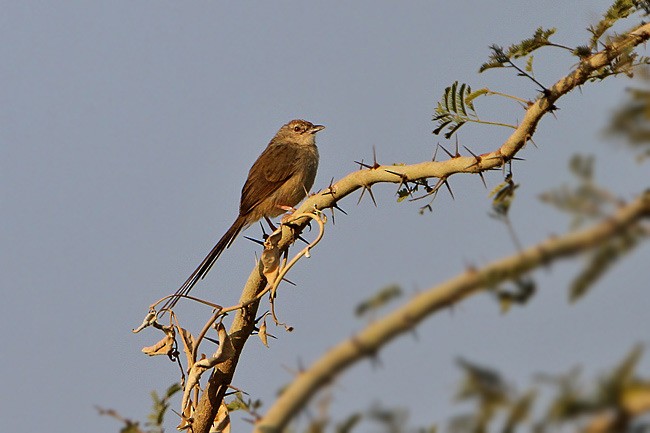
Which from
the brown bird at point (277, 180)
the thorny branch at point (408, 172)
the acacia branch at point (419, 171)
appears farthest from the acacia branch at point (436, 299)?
the brown bird at point (277, 180)

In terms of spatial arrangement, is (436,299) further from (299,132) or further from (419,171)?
(299,132)

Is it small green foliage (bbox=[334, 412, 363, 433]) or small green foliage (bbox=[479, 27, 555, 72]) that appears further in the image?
small green foliage (bbox=[479, 27, 555, 72])

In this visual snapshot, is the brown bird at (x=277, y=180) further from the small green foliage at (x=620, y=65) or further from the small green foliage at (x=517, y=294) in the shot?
the small green foliage at (x=517, y=294)

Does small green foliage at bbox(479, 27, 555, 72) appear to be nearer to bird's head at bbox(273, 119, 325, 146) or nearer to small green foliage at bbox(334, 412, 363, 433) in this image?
small green foliage at bbox(334, 412, 363, 433)

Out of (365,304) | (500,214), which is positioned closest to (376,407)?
(365,304)

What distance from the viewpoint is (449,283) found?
152cm

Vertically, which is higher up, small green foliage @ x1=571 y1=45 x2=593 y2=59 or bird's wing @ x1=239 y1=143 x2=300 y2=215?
bird's wing @ x1=239 y1=143 x2=300 y2=215

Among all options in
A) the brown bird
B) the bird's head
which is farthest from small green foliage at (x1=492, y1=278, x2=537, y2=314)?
the bird's head

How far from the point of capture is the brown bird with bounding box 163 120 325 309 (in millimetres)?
8930

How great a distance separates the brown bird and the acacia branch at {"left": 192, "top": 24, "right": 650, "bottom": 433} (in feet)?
10.8

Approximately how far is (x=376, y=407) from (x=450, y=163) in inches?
122

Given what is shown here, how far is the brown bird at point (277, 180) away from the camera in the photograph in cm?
893

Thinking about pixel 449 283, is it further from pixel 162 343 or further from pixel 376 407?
pixel 162 343

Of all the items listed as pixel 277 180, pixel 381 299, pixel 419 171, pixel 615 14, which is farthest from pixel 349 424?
pixel 277 180
